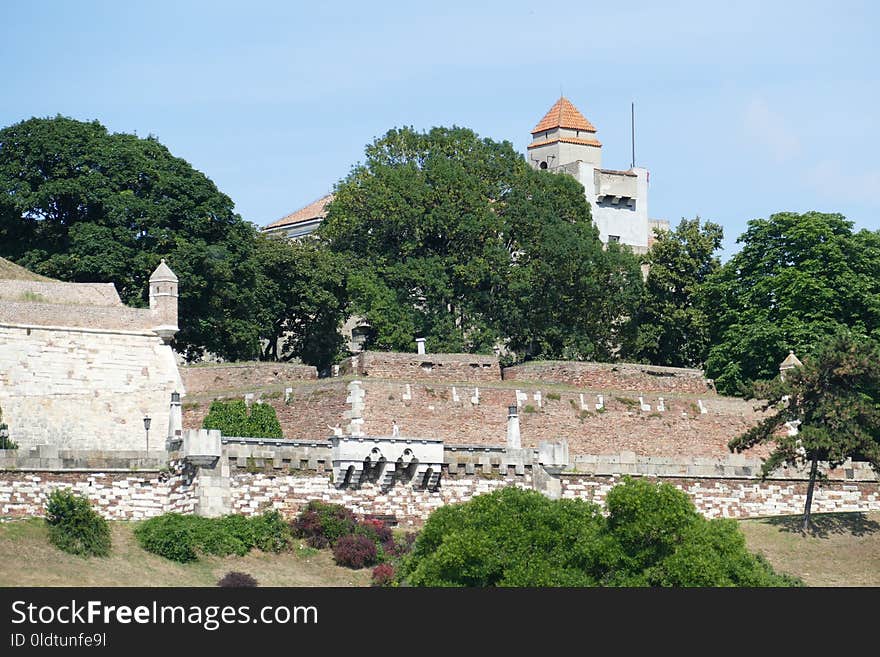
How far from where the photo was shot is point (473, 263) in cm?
7525

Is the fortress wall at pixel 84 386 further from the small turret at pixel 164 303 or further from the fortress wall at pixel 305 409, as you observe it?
the fortress wall at pixel 305 409

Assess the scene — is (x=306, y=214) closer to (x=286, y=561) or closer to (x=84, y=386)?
(x=84, y=386)

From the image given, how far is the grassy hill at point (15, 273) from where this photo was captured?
65.0 m

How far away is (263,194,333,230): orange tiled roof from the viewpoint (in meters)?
95.4

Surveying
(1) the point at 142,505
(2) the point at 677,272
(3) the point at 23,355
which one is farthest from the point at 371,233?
(1) the point at 142,505

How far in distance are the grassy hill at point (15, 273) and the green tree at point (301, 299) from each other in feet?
29.8

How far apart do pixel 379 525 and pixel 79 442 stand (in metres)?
10.2

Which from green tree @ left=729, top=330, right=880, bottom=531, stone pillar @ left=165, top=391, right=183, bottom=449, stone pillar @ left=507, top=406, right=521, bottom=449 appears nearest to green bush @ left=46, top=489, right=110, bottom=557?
stone pillar @ left=165, top=391, right=183, bottom=449

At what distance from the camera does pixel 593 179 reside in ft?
311

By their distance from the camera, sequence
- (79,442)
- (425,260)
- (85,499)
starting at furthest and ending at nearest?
1. (425,260)
2. (79,442)
3. (85,499)

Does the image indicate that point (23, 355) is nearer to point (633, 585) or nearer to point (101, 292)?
point (101, 292)

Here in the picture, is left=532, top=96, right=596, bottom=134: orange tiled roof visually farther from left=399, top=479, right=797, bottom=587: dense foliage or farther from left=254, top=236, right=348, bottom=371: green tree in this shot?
left=399, top=479, right=797, bottom=587: dense foliage

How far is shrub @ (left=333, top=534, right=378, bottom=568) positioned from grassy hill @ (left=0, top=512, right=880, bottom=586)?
0.22 meters

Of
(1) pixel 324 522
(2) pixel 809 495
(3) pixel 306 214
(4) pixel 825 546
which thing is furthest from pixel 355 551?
(3) pixel 306 214
